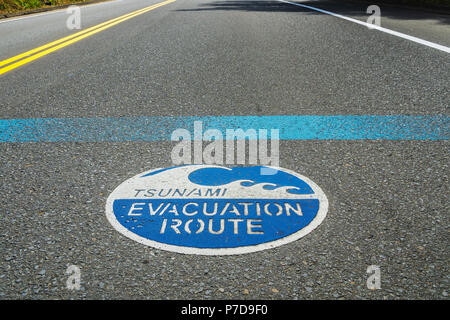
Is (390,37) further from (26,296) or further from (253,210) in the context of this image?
(26,296)

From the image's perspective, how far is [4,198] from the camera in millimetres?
2719

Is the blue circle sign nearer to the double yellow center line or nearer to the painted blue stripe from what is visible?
the painted blue stripe

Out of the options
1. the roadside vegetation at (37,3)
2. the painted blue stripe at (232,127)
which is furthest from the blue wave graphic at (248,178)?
the roadside vegetation at (37,3)

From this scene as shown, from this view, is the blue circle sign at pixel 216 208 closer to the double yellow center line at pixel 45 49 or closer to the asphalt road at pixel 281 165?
the asphalt road at pixel 281 165

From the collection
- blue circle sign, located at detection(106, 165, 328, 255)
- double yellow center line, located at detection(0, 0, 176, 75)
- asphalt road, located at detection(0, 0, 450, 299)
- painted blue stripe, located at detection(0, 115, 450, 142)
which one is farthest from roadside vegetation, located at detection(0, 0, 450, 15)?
blue circle sign, located at detection(106, 165, 328, 255)

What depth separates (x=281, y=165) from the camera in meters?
3.07

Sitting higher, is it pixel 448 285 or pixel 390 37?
pixel 390 37

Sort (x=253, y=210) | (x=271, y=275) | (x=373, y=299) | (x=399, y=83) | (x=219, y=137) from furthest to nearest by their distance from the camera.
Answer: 1. (x=399, y=83)
2. (x=219, y=137)
3. (x=253, y=210)
4. (x=271, y=275)
5. (x=373, y=299)

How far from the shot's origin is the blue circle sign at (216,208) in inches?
87.8

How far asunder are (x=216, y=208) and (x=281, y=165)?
29.2 inches

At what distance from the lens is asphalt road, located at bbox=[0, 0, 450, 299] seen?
1962 millimetres

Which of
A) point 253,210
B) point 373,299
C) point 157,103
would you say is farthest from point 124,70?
point 373,299

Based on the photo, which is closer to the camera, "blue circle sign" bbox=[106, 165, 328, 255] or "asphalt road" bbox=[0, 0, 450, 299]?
"asphalt road" bbox=[0, 0, 450, 299]

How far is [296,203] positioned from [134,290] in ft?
3.40
